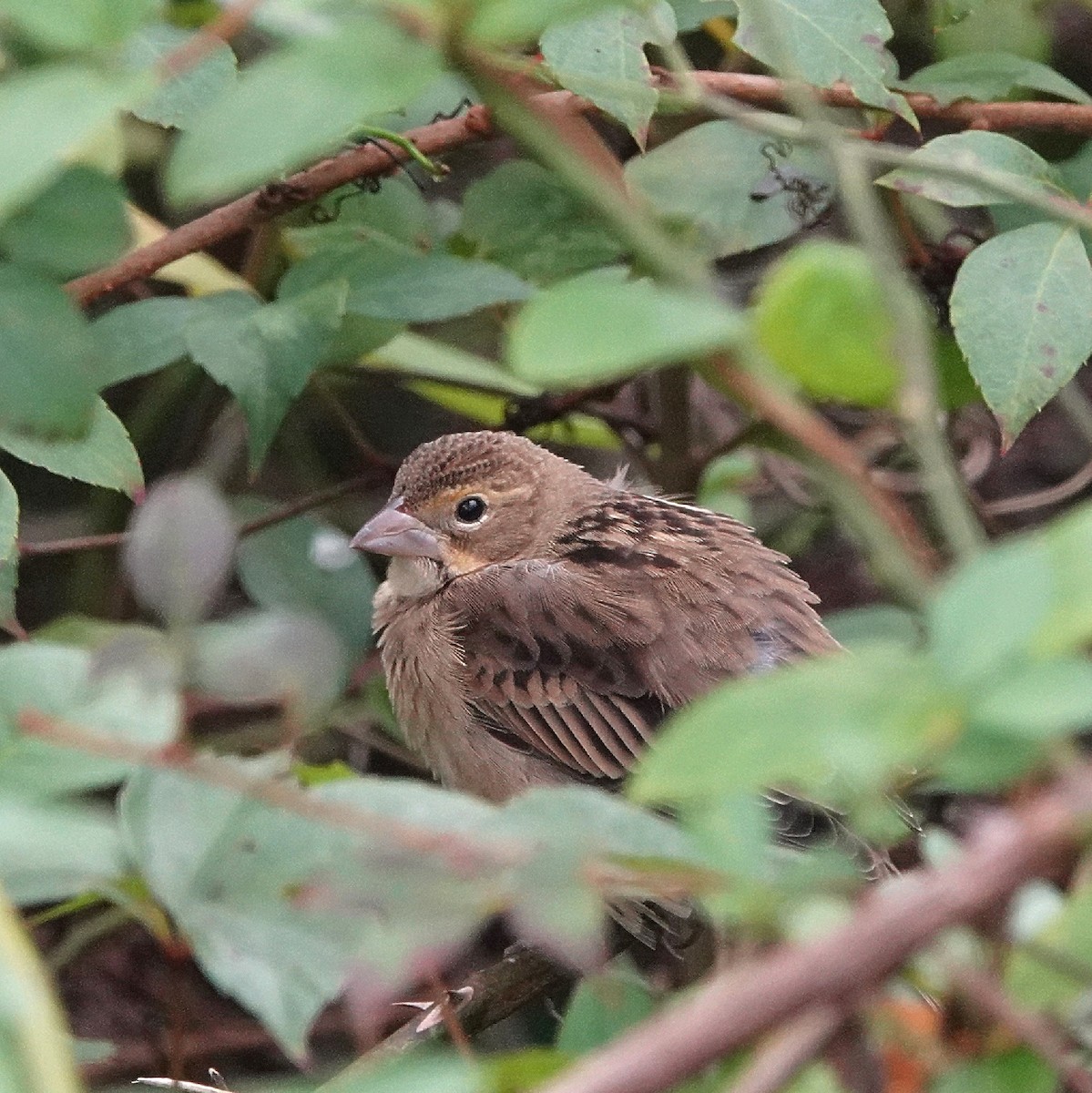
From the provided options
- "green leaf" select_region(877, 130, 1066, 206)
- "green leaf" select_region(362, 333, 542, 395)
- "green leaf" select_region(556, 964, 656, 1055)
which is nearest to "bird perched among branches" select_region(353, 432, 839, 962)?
"green leaf" select_region(362, 333, 542, 395)

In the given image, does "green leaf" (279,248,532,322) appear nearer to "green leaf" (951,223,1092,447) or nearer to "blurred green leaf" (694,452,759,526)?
"green leaf" (951,223,1092,447)

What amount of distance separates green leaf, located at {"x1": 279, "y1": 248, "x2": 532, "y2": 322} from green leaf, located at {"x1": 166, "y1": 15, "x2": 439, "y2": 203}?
1719 mm

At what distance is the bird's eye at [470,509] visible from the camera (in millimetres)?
3676

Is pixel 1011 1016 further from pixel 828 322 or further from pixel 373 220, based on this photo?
pixel 373 220

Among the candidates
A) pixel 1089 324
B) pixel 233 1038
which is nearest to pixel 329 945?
pixel 1089 324

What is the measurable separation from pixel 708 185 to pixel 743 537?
941mm

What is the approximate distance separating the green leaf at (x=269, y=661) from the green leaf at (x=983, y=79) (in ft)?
6.52

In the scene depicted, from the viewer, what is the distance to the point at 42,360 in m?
1.13

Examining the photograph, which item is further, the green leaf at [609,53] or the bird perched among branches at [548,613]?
the bird perched among branches at [548,613]

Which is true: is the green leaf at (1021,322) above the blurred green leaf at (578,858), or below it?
below

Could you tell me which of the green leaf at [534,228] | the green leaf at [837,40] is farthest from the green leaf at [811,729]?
the green leaf at [534,228]

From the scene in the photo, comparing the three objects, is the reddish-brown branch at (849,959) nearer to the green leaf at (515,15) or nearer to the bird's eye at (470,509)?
the green leaf at (515,15)

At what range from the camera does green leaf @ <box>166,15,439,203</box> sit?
903mm

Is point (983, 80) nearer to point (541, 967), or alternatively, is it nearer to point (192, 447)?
point (541, 967)
